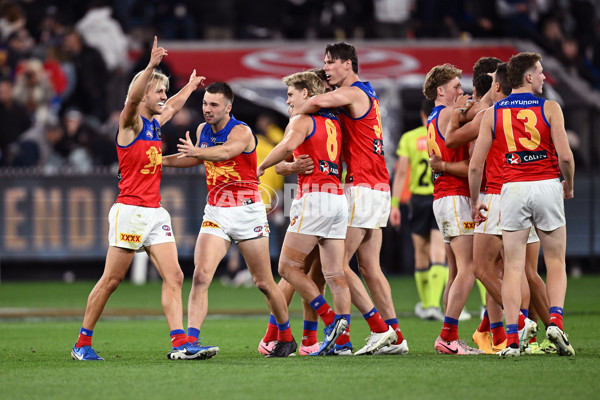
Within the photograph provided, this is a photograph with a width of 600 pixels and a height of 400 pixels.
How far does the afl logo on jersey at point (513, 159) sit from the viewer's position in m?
8.18

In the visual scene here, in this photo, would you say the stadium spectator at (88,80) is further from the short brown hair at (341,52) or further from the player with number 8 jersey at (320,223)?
the player with number 8 jersey at (320,223)

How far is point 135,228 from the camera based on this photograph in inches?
333

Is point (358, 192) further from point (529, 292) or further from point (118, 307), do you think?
point (118, 307)

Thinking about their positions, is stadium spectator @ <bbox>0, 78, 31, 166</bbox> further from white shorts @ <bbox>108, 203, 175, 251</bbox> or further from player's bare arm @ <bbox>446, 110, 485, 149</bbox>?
player's bare arm @ <bbox>446, 110, 485, 149</bbox>

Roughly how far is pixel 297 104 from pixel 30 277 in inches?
476

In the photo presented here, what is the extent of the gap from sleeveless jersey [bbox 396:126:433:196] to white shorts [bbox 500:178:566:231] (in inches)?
173

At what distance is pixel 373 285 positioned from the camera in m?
8.93

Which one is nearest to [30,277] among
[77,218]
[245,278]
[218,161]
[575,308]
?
[77,218]

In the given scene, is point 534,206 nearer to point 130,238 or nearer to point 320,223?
point 320,223

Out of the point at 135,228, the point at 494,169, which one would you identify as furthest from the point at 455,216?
the point at 135,228

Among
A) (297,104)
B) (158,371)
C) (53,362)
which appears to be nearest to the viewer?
(158,371)

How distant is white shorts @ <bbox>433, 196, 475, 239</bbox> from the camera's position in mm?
9008

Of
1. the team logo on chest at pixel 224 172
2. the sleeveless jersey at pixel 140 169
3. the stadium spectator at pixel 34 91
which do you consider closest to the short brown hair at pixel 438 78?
the team logo on chest at pixel 224 172

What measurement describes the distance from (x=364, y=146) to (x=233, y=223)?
4.53 feet
